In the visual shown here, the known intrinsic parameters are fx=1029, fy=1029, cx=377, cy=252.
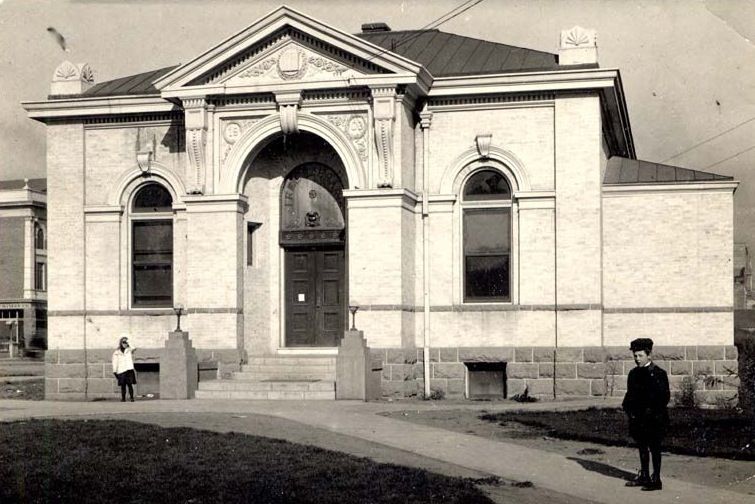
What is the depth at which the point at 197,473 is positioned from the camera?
11812mm

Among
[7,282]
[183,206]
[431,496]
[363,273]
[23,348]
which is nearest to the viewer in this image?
[431,496]

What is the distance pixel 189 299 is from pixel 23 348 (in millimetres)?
46609

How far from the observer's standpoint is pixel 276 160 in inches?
1016

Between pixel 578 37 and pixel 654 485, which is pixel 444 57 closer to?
pixel 578 37

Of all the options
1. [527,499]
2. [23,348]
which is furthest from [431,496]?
[23,348]

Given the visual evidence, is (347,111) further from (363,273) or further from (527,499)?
(527,499)

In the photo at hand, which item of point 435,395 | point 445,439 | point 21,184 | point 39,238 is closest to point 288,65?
point 435,395

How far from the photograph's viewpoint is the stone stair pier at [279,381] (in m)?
22.1

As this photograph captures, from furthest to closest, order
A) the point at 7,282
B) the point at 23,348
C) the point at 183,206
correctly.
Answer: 1. the point at 7,282
2. the point at 23,348
3. the point at 183,206

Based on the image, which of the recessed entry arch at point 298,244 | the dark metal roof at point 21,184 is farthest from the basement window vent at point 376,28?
the dark metal roof at point 21,184

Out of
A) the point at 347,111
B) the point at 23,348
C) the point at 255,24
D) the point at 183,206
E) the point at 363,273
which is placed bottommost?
the point at 23,348

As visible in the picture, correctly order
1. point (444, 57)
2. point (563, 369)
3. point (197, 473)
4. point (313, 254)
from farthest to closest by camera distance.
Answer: point (444, 57) → point (313, 254) → point (563, 369) → point (197, 473)

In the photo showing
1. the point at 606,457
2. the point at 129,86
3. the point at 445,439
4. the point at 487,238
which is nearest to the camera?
the point at 606,457

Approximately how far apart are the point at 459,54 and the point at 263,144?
5856mm
